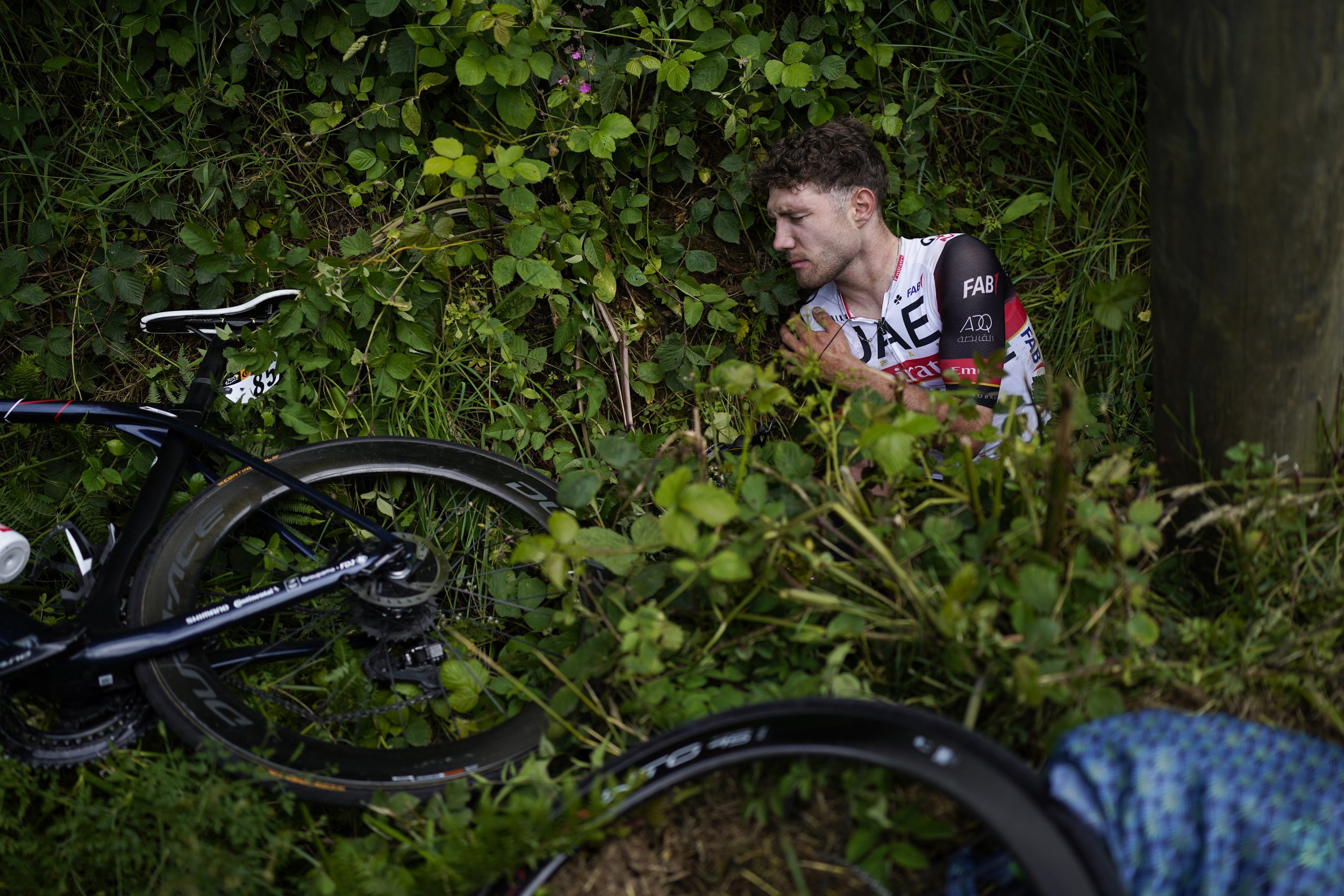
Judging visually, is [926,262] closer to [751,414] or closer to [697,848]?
[751,414]

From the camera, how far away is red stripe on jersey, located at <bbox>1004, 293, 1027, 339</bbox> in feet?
10.7

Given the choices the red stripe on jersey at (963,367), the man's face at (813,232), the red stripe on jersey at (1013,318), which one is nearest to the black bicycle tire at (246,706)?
the man's face at (813,232)

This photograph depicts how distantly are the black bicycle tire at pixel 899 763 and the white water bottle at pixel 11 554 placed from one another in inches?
65.7

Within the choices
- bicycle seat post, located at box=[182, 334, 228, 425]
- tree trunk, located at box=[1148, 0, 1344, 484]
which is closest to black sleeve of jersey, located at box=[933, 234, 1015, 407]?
tree trunk, located at box=[1148, 0, 1344, 484]

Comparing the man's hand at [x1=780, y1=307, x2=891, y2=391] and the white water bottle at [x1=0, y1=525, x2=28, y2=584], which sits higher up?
the man's hand at [x1=780, y1=307, x2=891, y2=391]

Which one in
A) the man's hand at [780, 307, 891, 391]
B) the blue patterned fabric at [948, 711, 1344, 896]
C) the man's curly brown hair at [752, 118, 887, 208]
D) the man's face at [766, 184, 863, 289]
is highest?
the man's curly brown hair at [752, 118, 887, 208]

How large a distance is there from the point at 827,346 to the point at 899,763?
5.95 ft

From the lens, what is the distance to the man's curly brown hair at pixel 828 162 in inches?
128

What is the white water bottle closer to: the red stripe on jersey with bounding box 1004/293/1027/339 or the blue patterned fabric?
the blue patterned fabric

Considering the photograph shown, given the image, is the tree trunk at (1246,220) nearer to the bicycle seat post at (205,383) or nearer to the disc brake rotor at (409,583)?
the disc brake rotor at (409,583)

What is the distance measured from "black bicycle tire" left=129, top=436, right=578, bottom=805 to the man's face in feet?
4.15

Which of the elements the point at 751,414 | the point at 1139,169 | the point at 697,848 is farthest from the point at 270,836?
the point at 1139,169

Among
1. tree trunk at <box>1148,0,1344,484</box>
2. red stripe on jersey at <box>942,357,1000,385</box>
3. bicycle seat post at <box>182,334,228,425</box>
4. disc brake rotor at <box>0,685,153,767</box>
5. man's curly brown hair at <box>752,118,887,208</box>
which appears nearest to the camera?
tree trunk at <box>1148,0,1344,484</box>

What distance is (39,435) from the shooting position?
3.36m
